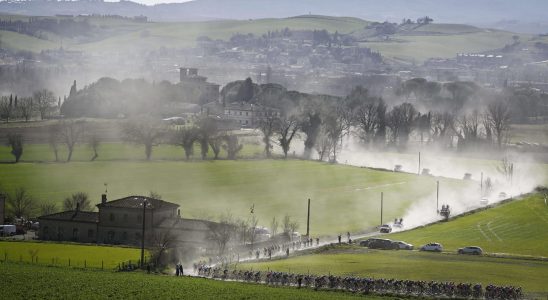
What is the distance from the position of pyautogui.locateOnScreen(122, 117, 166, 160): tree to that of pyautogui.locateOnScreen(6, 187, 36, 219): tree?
19292mm

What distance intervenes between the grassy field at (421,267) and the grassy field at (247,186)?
10.5 metres

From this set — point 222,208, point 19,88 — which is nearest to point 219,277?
point 222,208

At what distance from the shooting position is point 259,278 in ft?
144

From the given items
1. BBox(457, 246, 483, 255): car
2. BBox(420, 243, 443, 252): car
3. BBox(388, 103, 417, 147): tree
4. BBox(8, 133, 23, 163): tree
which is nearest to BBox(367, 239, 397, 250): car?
BBox(420, 243, 443, 252): car

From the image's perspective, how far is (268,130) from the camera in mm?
102250

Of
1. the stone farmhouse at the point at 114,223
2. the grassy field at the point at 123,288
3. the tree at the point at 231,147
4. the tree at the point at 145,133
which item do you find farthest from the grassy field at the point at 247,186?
the grassy field at the point at 123,288

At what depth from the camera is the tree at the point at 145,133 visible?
8756 centimetres

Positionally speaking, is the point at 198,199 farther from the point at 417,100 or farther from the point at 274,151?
the point at 417,100

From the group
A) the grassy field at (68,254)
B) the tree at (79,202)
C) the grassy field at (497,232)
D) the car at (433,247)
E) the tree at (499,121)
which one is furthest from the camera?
the tree at (499,121)

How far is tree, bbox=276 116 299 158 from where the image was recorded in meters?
95.0

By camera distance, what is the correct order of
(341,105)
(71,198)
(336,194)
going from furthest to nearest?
(341,105) → (336,194) → (71,198)

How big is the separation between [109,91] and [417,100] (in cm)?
3886

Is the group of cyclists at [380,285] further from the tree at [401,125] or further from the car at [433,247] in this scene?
the tree at [401,125]

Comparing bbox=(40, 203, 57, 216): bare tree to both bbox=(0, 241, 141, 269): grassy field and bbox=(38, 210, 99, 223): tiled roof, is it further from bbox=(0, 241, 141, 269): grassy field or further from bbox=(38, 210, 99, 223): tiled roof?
bbox=(0, 241, 141, 269): grassy field
